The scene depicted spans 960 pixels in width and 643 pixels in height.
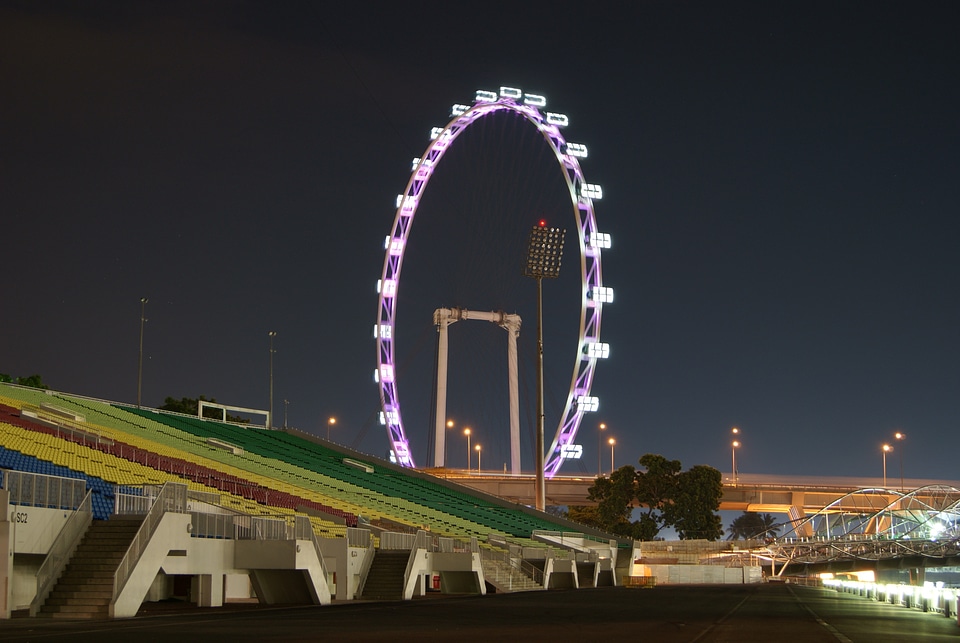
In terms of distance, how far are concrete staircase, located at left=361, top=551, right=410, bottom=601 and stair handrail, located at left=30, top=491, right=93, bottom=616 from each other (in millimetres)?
10523

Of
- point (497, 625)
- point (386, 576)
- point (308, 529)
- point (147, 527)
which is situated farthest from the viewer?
point (386, 576)

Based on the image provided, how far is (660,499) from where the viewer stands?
8306 cm

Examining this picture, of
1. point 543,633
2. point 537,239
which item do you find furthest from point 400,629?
point 537,239

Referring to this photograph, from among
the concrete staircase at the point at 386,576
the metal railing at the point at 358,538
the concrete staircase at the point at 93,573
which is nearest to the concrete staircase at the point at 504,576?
the concrete staircase at the point at 386,576

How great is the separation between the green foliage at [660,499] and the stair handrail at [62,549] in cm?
5992

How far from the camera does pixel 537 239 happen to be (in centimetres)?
6519

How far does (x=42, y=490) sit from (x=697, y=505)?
64.2m

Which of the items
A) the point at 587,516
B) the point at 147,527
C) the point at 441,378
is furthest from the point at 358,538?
the point at 587,516

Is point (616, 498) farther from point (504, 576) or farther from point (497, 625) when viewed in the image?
point (497, 625)

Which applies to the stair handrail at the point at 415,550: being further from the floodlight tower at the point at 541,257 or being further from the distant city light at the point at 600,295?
the distant city light at the point at 600,295

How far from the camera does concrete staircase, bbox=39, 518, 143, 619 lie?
68.5 feet

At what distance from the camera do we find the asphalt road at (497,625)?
51.8 feet

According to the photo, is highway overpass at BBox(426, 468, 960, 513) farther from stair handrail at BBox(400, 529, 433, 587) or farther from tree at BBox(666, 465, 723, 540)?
stair handrail at BBox(400, 529, 433, 587)

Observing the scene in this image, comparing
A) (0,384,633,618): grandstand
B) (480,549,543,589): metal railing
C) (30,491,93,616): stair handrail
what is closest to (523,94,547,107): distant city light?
(0,384,633,618): grandstand
